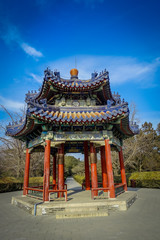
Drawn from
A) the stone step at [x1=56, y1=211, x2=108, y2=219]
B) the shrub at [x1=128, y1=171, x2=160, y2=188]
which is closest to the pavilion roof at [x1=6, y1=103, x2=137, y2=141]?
the stone step at [x1=56, y1=211, x2=108, y2=219]

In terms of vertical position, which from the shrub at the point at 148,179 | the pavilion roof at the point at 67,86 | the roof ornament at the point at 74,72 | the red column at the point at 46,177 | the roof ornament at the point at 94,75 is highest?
the roof ornament at the point at 74,72

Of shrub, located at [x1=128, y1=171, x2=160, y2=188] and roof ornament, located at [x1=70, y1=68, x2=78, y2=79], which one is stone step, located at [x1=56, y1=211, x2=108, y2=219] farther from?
shrub, located at [x1=128, y1=171, x2=160, y2=188]

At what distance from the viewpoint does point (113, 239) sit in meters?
4.74

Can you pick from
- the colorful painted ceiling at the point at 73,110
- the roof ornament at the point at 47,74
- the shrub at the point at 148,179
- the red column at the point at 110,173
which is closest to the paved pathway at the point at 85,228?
the red column at the point at 110,173

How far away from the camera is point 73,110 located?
1109 centimetres

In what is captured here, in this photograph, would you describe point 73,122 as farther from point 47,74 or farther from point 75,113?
point 47,74

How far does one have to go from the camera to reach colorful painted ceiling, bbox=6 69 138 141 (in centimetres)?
920

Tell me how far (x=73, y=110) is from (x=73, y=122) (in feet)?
6.93

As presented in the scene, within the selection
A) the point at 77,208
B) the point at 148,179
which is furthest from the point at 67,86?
the point at 148,179

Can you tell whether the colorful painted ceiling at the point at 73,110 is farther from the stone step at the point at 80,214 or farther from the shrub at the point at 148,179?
the shrub at the point at 148,179

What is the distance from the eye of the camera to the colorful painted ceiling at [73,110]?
9.20 m

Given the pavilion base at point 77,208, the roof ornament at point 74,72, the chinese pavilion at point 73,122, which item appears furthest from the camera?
the roof ornament at point 74,72

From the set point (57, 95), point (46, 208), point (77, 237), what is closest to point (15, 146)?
point (57, 95)

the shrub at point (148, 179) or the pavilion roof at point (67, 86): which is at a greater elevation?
the pavilion roof at point (67, 86)
